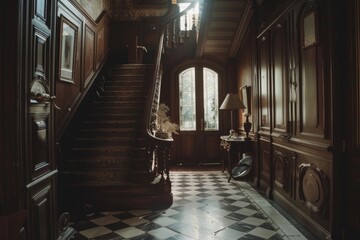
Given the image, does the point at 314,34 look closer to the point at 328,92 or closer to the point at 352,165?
the point at 328,92

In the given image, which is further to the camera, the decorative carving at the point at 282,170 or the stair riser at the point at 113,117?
the stair riser at the point at 113,117

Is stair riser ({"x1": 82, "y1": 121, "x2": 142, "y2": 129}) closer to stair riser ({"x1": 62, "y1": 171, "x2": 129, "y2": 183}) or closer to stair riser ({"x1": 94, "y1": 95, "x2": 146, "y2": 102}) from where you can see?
stair riser ({"x1": 94, "y1": 95, "x2": 146, "y2": 102})

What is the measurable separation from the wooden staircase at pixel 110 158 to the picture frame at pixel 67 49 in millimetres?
866

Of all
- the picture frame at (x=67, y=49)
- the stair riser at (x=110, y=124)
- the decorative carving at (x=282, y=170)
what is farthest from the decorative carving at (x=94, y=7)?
the decorative carving at (x=282, y=170)

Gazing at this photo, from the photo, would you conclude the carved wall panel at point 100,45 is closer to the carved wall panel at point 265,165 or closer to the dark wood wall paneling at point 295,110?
the dark wood wall paneling at point 295,110

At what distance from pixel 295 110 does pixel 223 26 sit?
3.29m

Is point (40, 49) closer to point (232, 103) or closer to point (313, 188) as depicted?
point (313, 188)

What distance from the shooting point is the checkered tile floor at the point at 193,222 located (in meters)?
3.20

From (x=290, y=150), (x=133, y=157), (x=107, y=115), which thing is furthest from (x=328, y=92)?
(x=107, y=115)

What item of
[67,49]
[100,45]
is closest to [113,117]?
[67,49]

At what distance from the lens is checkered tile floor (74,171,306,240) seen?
3.20 metres

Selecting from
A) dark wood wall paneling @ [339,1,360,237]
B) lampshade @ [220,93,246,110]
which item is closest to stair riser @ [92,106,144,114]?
lampshade @ [220,93,246,110]

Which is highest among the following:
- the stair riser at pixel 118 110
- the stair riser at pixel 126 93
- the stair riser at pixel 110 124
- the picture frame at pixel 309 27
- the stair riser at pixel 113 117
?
the picture frame at pixel 309 27

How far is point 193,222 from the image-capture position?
3600mm
